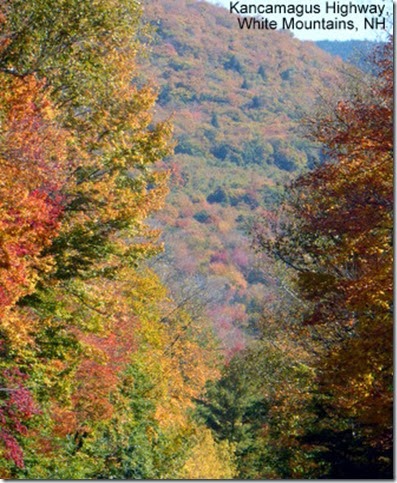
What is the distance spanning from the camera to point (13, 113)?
1628 centimetres

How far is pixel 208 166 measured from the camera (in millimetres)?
187125

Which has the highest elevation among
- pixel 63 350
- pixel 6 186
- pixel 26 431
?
pixel 6 186

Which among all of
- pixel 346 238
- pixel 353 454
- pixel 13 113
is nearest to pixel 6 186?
pixel 13 113

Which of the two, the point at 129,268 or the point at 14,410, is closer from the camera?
the point at 14,410

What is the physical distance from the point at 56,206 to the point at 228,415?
1123 inches

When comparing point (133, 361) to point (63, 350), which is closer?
point (63, 350)

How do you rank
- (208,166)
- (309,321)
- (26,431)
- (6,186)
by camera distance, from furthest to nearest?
(208,166) → (26,431) → (309,321) → (6,186)

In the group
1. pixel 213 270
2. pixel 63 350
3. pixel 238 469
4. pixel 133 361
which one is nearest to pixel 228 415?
pixel 238 469

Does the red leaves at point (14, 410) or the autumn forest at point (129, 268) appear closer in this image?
the autumn forest at point (129, 268)

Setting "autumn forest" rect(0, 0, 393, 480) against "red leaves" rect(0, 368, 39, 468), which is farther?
"red leaves" rect(0, 368, 39, 468)

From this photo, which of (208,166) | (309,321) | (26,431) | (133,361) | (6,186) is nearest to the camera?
(6,186)

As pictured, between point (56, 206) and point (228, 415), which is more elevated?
point (56, 206)

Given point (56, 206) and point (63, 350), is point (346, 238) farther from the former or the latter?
point (63, 350)

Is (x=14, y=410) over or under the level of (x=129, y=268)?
under
